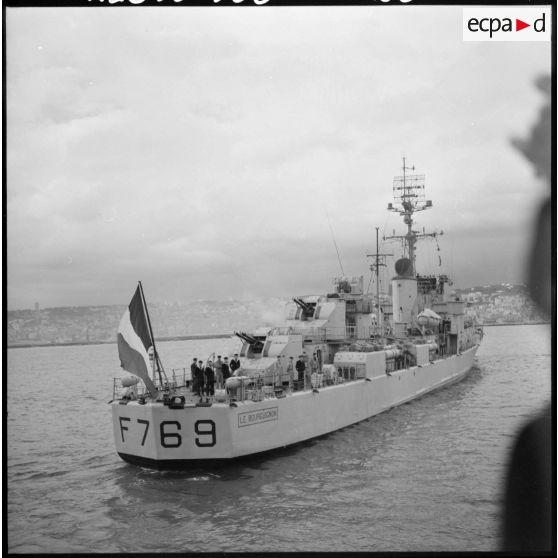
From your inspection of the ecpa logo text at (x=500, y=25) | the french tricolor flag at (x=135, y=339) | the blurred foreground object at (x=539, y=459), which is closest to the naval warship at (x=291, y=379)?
the french tricolor flag at (x=135, y=339)

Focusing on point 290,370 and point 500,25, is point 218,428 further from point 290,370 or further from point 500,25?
point 500,25

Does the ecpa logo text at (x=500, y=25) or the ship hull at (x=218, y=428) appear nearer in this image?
the ecpa logo text at (x=500, y=25)

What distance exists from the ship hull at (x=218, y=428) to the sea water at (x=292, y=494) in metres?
0.32

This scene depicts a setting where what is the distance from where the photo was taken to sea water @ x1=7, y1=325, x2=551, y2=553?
8.45m

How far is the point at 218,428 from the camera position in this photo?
451 inches

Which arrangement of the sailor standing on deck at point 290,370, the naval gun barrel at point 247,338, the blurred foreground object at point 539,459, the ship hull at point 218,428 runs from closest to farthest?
the blurred foreground object at point 539,459 → the ship hull at point 218,428 → the sailor standing on deck at point 290,370 → the naval gun barrel at point 247,338

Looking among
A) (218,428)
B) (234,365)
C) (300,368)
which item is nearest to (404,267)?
(300,368)

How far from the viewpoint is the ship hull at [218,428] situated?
1132 cm

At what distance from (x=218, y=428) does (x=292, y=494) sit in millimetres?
2149

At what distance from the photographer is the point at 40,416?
20844 mm

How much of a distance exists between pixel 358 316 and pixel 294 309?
99.1 inches

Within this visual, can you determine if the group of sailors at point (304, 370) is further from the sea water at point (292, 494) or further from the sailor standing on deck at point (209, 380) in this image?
the sailor standing on deck at point (209, 380)

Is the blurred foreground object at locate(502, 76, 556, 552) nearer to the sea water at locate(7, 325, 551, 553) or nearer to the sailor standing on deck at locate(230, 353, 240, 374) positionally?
the sea water at locate(7, 325, 551, 553)

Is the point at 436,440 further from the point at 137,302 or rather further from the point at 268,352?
the point at 137,302
